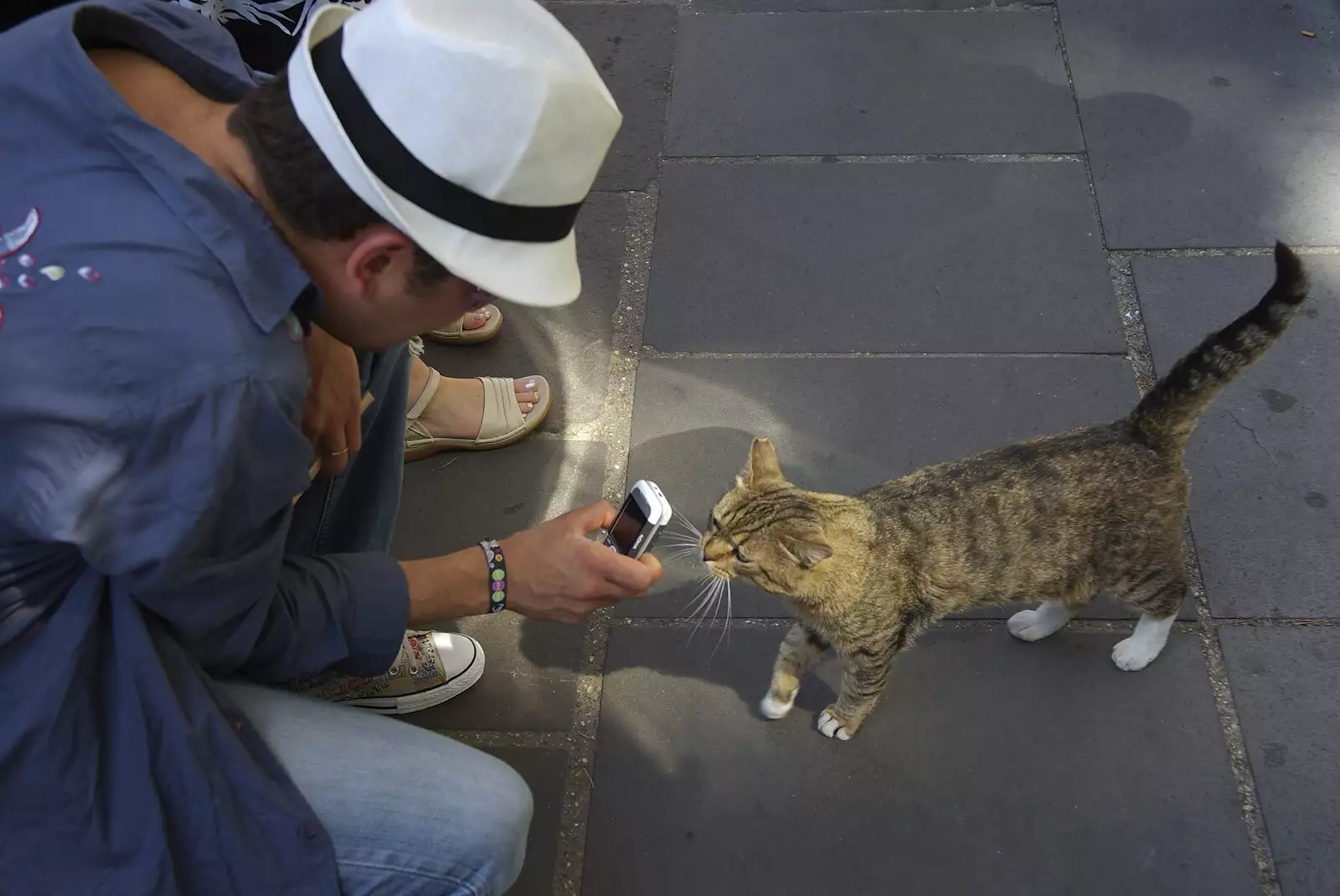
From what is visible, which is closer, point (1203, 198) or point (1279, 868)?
point (1279, 868)

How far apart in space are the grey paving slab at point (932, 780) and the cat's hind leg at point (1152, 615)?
0.14 feet

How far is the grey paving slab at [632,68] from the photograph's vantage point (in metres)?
3.30

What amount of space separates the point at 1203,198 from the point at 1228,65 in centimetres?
69

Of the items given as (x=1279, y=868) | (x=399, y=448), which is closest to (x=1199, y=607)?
(x=1279, y=868)

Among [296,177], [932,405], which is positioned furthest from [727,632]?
[296,177]

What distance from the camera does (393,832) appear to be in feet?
4.81

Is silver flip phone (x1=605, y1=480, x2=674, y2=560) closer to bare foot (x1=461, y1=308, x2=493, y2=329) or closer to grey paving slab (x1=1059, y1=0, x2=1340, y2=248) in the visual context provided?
bare foot (x1=461, y1=308, x2=493, y2=329)

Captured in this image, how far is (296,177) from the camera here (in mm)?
1224

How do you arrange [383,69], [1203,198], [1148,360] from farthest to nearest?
[1203,198], [1148,360], [383,69]

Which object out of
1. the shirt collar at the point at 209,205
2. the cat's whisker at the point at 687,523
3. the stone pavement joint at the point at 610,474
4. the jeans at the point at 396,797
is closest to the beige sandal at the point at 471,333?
the stone pavement joint at the point at 610,474

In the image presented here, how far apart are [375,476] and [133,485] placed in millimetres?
883

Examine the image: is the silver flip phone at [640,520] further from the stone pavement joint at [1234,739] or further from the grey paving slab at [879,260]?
the stone pavement joint at [1234,739]

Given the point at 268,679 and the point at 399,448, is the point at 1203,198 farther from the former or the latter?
the point at 268,679

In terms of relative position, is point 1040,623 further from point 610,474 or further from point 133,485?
point 133,485
